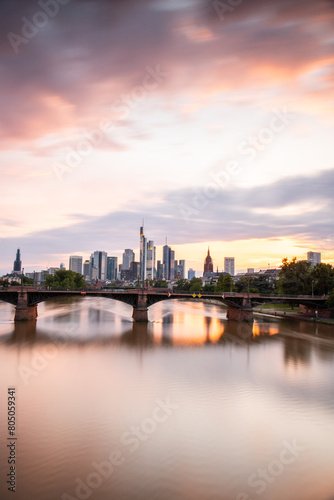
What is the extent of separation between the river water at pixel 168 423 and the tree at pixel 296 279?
149 ft

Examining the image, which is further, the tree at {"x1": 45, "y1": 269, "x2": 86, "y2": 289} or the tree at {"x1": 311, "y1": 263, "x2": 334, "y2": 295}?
the tree at {"x1": 45, "y1": 269, "x2": 86, "y2": 289}

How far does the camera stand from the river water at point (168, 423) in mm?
14586

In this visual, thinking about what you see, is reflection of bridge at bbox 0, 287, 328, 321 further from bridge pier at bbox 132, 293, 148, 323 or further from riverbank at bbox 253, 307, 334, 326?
riverbank at bbox 253, 307, 334, 326

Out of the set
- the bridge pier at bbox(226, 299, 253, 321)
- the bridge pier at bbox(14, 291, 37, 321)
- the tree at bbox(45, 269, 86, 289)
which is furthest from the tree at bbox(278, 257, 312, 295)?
the tree at bbox(45, 269, 86, 289)

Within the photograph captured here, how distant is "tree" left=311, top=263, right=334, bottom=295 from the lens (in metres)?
80.0

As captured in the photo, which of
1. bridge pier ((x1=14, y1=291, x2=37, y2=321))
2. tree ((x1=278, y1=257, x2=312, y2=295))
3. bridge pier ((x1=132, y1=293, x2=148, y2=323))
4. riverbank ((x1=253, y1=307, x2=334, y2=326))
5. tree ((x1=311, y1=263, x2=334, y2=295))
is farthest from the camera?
tree ((x1=278, y1=257, x2=312, y2=295))

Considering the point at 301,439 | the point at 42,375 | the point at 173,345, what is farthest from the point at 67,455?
the point at 173,345

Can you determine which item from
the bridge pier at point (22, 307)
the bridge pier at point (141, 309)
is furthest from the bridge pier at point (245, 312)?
the bridge pier at point (22, 307)

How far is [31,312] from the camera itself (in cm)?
6819

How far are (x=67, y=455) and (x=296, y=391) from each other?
18.2m

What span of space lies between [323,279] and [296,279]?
6.91m

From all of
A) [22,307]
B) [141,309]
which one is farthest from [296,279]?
[22,307]

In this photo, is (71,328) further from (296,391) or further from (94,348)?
(296,391)

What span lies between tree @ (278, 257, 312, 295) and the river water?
149 ft
